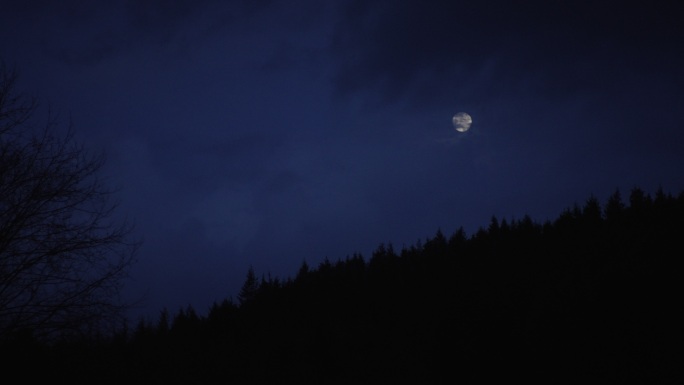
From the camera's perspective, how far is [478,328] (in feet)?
107

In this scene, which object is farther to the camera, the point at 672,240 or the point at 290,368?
the point at 672,240

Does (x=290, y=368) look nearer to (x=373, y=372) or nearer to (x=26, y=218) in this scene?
(x=373, y=372)

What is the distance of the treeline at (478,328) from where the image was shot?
2017 centimetres

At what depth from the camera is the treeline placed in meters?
20.2

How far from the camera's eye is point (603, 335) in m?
23.5

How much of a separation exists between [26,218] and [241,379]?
27.1 m

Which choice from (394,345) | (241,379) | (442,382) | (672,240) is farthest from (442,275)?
(241,379)

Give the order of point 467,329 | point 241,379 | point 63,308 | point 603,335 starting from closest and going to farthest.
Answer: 1. point 63,308
2. point 603,335
3. point 241,379
4. point 467,329

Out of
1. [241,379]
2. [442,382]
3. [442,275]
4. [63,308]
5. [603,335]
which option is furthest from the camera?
[442,275]

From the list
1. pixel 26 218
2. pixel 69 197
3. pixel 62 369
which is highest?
pixel 69 197

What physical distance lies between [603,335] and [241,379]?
84.0 ft

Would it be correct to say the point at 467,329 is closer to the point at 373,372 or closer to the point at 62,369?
the point at 373,372

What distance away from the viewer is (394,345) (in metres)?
36.9

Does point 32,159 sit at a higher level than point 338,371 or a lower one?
higher
